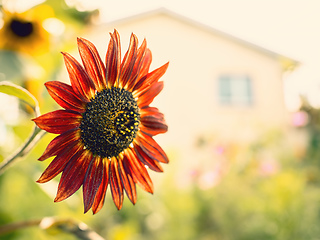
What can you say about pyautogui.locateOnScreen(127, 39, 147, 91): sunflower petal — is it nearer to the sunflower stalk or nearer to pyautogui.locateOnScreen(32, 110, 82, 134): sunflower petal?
pyautogui.locateOnScreen(32, 110, 82, 134): sunflower petal

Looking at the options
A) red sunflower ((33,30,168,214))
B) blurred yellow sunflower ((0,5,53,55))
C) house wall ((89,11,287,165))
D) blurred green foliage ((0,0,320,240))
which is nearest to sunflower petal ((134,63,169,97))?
red sunflower ((33,30,168,214))

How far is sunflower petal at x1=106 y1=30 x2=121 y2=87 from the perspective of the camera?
0.37m

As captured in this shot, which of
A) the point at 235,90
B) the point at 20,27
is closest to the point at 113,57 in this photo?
the point at 20,27

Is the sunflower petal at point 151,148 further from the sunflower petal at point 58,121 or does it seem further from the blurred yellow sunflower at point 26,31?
the blurred yellow sunflower at point 26,31

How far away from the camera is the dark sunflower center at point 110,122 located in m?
0.41

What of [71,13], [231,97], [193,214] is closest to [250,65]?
[231,97]

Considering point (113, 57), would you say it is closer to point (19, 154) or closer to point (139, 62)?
point (139, 62)

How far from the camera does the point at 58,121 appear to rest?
36 cm

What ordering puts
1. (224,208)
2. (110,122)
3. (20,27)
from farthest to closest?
(224,208), (20,27), (110,122)

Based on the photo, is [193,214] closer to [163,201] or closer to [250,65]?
[163,201]

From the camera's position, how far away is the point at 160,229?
2.29m

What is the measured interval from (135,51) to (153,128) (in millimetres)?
108

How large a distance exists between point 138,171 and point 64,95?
0.42 ft

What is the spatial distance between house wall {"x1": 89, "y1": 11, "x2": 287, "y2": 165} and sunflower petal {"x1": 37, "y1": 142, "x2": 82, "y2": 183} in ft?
19.3
